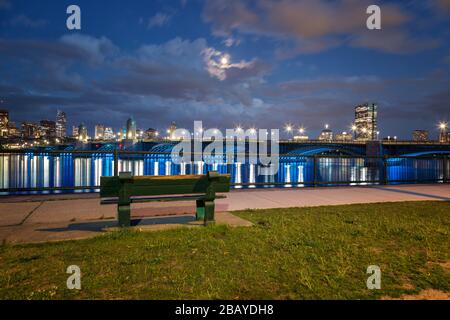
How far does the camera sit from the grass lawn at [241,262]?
2953 mm

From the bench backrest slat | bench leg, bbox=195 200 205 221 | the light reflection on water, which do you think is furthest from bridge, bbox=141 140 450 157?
the bench backrest slat

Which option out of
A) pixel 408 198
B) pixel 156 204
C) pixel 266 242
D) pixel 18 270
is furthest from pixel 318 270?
pixel 408 198

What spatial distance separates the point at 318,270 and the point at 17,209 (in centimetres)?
691

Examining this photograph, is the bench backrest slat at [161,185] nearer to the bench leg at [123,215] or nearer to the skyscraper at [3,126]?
the bench leg at [123,215]

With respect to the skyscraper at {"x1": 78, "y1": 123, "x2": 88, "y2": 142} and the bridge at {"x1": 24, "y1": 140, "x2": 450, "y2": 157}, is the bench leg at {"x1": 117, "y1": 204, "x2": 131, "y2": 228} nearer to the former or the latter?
the bridge at {"x1": 24, "y1": 140, "x2": 450, "y2": 157}

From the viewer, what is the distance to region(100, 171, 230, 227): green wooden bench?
496cm

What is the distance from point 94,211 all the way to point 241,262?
439 cm

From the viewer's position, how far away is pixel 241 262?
369cm

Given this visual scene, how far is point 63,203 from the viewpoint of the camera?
766 centimetres

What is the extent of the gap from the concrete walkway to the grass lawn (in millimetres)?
580

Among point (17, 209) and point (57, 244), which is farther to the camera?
point (17, 209)

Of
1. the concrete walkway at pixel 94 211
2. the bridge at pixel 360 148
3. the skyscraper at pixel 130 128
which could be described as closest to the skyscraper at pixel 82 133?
the skyscraper at pixel 130 128

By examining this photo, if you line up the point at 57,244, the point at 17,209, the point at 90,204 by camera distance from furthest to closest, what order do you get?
1. the point at 90,204
2. the point at 17,209
3. the point at 57,244
